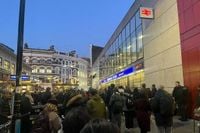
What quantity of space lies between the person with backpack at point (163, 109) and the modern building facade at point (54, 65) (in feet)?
341

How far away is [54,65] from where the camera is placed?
428 ft

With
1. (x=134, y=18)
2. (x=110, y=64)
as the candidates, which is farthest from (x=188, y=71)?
(x=110, y=64)

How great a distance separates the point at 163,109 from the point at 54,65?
121134 mm

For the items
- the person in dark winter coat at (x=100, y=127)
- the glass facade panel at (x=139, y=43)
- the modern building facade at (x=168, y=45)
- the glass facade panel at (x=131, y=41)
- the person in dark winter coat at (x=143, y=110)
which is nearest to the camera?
the person in dark winter coat at (x=100, y=127)

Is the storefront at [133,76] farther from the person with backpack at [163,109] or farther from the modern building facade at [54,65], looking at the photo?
the modern building facade at [54,65]

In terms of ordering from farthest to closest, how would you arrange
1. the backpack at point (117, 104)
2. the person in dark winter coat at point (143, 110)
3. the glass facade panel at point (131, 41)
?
the glass facade panel at point (131, 41)
the backpack at point (117, 104)
the person in dark winter coat at point (143, 110)

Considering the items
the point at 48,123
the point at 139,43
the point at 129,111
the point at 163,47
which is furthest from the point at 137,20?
the point at 48,123

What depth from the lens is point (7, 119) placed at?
11211 mm

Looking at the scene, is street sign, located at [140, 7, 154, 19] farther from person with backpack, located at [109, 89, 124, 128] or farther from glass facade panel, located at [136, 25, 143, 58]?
person with backpack, located at [109, 89, 124, 128]

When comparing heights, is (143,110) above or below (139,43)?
below

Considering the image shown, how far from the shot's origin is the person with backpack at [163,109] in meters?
10.8

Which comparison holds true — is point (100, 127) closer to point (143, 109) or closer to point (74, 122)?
point (74, 122)

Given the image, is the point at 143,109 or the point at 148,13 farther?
the point at 148,13

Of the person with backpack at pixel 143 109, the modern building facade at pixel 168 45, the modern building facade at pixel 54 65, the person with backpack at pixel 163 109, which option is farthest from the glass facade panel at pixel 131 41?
the modern building facade at pixel 54 65
